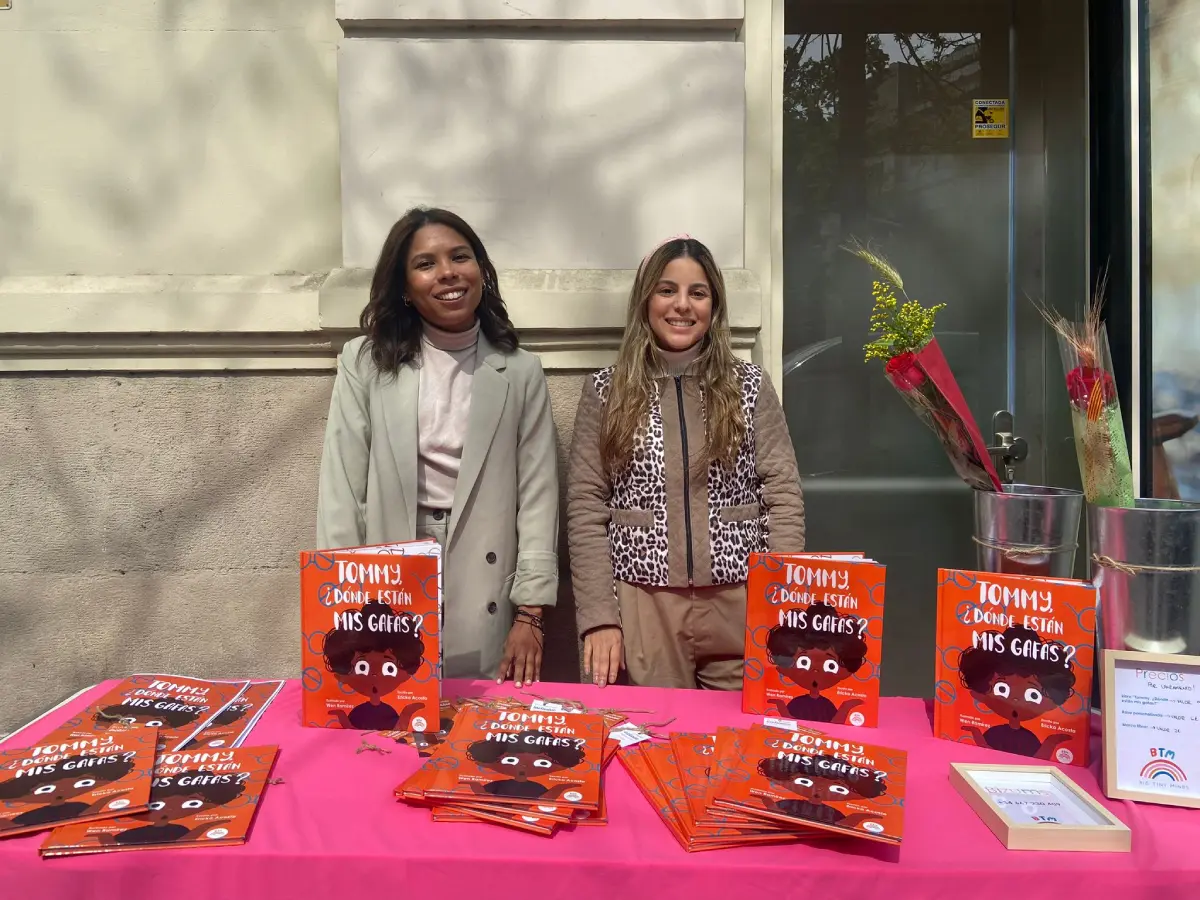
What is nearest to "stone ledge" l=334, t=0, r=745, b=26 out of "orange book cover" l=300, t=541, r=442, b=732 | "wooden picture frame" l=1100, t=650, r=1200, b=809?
"orange book cover" l=300, t=541, r=442, b=732

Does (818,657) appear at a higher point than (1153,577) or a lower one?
lower

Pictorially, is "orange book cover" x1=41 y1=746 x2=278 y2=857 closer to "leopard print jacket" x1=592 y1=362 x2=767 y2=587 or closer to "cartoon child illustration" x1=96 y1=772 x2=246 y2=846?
"cartoon child illustration" x1=96 y1=772 x2=246 y2=846

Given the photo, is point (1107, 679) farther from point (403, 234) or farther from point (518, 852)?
point (403, 234)

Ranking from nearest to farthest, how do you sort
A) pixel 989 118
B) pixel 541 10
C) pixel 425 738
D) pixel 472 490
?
1. pixel 425 738
2. pixel 472 490
3. pixel 541 10
4. pixel 989 118

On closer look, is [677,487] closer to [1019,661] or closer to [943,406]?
[943,406]

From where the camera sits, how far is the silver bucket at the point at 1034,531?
5.15 feet

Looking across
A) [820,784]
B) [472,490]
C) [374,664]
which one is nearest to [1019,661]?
[820,784]

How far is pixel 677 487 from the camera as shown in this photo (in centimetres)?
222

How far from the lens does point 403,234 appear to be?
2.28 meters

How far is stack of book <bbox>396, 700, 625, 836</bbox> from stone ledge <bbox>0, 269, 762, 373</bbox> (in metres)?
1.53

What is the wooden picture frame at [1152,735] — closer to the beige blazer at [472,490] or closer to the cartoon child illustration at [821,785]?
the cartoon child illustration at [821,785]

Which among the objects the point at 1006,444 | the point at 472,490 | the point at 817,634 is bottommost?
the point at 817,634

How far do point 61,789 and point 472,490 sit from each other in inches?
45.8

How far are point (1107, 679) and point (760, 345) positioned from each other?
67.4 inches
